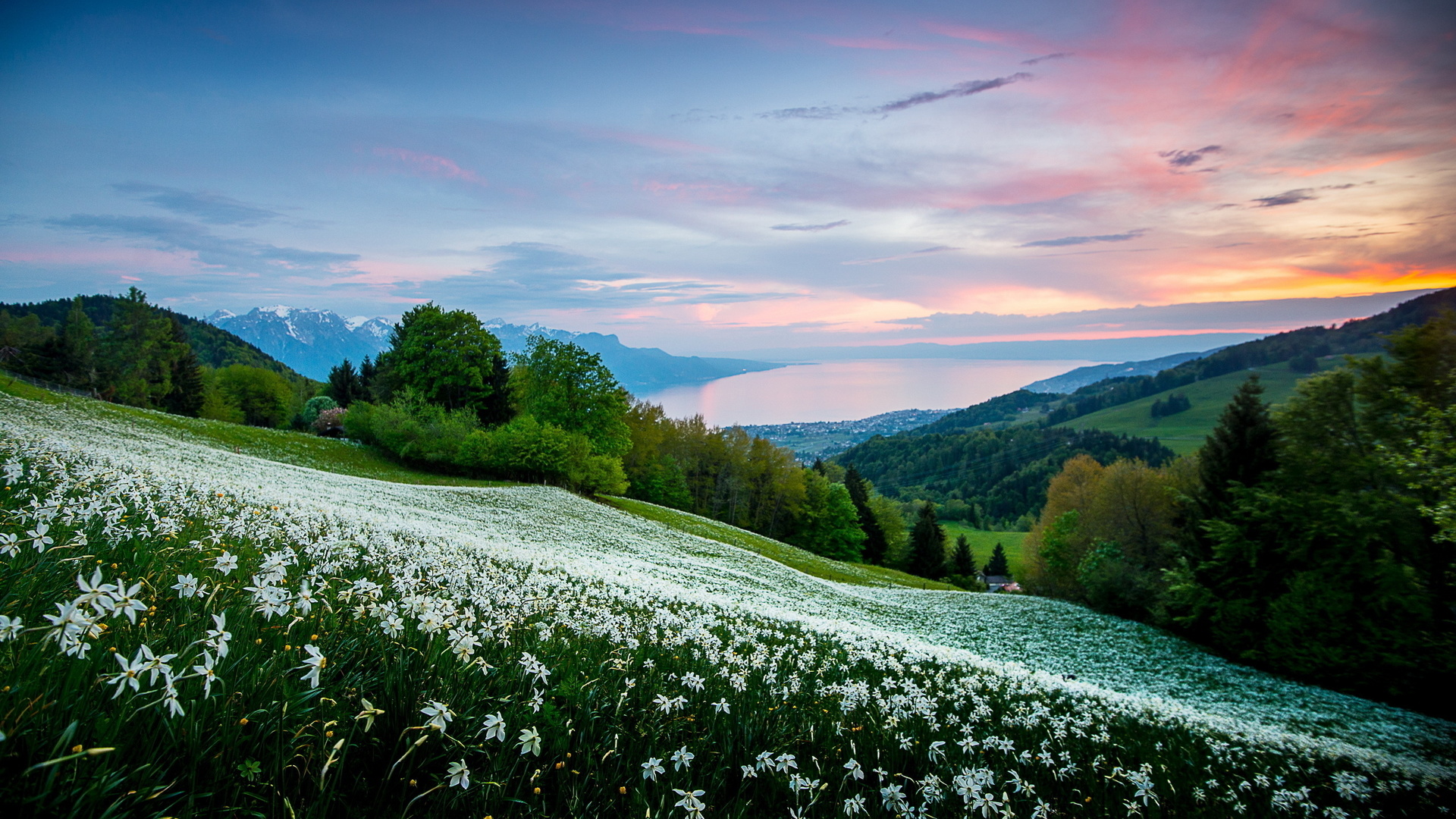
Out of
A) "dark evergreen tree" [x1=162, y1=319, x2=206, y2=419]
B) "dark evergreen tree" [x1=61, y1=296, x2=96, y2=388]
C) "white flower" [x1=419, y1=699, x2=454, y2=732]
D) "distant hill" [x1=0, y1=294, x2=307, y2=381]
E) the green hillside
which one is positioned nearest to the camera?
"white flower" [x1=419, y1=699, x2=454, y2=732]

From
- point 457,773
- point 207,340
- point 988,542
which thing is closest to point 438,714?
point 457,773

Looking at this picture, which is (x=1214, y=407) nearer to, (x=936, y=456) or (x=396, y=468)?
(x=936, y=456)

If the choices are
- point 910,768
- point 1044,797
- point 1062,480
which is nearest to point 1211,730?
point 1044,797

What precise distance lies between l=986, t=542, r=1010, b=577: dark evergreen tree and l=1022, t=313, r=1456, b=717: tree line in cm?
7069

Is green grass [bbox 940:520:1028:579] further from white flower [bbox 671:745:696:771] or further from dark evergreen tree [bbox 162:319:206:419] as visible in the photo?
dark evergreen tree [bbox 162:319:206:419]

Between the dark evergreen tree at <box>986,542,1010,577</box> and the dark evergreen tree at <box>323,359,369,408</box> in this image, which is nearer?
the dark evergreen tree at <box>323,359,369,408</box>

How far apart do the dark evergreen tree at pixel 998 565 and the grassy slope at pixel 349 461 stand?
5013 centimetres

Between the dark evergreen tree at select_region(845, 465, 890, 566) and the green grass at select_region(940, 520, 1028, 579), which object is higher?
the dark evergreen tree at select_region(845, 465, 890, 566)

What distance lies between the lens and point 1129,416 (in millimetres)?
199625

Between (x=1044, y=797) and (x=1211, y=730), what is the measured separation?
816 centimetres

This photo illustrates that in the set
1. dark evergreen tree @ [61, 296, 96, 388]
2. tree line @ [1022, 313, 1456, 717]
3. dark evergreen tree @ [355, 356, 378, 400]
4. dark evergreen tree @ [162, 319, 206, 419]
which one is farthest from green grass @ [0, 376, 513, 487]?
dark evergreen tree @ [162, 319, 206, 419]

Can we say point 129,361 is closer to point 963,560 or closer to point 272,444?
point 272,444

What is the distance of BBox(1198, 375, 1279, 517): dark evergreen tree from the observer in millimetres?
24688

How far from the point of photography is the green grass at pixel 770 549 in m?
40.9
